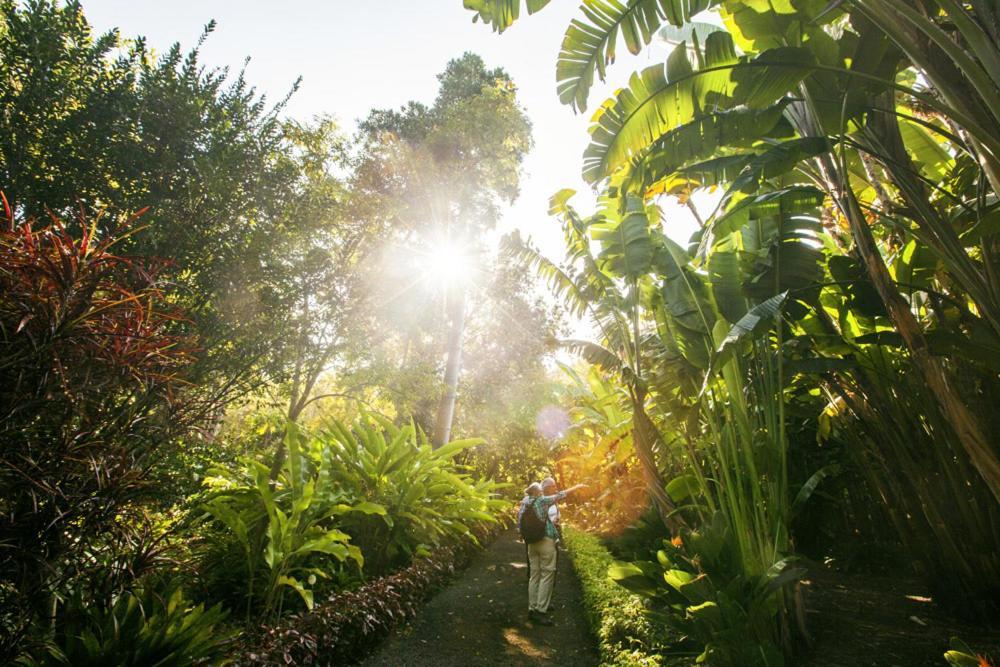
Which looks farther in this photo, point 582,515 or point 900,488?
point 582,515

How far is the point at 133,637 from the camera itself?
102 inches

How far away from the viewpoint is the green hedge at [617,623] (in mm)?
3818

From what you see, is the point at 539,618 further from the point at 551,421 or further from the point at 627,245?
the point at 551,421

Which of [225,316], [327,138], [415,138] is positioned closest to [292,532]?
[225,316]

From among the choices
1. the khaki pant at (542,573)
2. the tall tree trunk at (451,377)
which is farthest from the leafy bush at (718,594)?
the tall tree trunk at (451,377)

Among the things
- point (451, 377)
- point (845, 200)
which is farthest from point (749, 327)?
point (451, 377)

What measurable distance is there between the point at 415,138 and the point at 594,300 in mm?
10825

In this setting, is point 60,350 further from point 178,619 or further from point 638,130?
point 638,130

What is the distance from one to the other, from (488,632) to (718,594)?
315 cm

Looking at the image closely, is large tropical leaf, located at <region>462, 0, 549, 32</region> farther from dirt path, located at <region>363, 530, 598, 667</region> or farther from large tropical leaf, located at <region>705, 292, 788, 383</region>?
dirt path, located at <region>363, 530, 598, 667</region>

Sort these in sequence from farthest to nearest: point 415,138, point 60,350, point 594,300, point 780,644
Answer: point 415,138 → point 594,300 → point 780,644 → point 60,350

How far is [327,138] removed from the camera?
6777 millimetres

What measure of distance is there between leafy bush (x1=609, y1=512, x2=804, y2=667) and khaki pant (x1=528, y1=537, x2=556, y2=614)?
247 cm

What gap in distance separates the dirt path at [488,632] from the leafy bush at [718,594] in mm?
1639
